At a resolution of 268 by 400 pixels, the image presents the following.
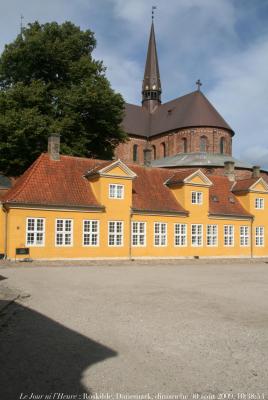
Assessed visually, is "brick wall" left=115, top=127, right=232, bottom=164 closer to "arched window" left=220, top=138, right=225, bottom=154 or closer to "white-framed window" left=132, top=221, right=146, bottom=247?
"arched window" left=220, top=138, right=225, bottom=154

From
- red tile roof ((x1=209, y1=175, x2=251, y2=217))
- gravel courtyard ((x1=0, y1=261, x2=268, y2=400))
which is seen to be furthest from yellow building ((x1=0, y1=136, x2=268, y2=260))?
gravel courtyard ((x1=0, y1=261, x2=268, y2=400))

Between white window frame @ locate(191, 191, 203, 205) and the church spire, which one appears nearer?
white window frame @ locate(191, 191, 203, 205)

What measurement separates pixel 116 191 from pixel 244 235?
43.8 feet

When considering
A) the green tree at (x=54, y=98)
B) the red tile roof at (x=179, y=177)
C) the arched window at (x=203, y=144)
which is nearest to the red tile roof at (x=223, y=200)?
the red tile roof at (x=179, y=177)

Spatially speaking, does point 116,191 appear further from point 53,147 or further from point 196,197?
point 196,197

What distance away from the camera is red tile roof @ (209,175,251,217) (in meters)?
38.2

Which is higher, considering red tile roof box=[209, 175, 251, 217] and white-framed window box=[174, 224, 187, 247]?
red tile roof box=[209, 175, 251, 217]

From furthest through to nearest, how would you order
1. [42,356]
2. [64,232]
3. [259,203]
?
1. [259,203]
2. [64,232]
3. [42,356]

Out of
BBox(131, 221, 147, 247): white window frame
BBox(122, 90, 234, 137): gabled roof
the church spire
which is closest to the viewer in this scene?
BBox(131, 221, 147, 247): white window frame

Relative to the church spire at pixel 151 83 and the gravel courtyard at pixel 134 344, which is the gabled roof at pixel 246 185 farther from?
the church spire at pixel 151 83

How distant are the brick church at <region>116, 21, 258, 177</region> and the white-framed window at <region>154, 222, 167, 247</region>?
22220 mm

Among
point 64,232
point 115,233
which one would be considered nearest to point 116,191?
point 115,233

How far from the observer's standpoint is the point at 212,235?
37.3 meters

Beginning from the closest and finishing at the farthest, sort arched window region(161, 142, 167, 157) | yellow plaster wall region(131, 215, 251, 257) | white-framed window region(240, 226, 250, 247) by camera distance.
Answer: yellow plaster wall region(131, 215, 251, 257) < white-framed window region(240, 226, 250, 247) < arched window region(161, 142, 167, 157)
